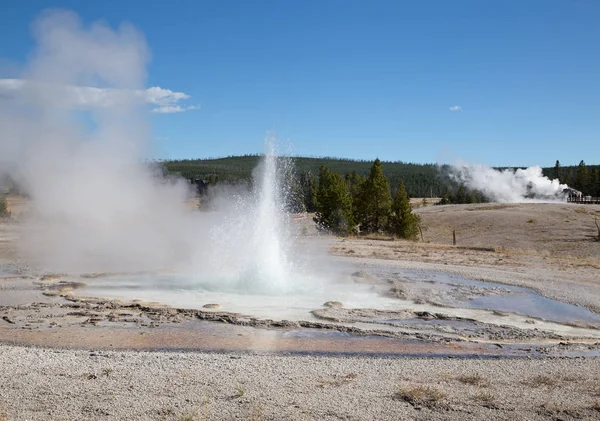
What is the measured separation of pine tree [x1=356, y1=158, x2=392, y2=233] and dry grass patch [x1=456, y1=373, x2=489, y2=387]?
32115 mm

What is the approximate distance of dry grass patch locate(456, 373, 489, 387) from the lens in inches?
328

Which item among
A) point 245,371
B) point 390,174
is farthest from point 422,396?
point 390,174

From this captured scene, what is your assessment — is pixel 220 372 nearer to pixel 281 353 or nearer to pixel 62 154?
pixel 281 353

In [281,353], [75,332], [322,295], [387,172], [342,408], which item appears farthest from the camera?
[387,172]

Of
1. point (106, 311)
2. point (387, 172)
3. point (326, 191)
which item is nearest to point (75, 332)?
point (106, 311)

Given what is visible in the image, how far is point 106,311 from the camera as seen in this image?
44.2 ft

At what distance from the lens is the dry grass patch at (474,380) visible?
834 centimetres

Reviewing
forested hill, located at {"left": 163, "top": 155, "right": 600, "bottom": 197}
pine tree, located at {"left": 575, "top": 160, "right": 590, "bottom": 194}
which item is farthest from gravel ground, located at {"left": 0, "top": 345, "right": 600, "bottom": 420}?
forested hill, located at {"left": 163, "top": 155, "right": 600, "bottom": 197}

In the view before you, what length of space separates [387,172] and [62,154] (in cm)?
16983

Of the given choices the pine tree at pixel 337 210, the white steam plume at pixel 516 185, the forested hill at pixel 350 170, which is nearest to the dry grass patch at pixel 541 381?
the pine tree at pixel 337 210

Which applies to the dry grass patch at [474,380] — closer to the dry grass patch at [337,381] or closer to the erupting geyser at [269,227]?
the dry grass patch at [337,381]

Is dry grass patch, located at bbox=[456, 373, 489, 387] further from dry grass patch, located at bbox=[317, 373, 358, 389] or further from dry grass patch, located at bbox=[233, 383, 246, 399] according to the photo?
dry grass patch, located at bbox=[233, 383, 246, 399]

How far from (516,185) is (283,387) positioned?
8954 cm

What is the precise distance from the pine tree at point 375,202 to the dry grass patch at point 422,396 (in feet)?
108
